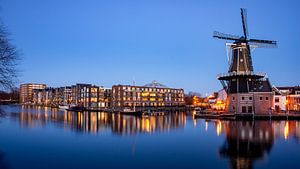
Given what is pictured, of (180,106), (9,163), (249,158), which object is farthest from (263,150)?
(180,106)

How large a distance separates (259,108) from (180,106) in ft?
291

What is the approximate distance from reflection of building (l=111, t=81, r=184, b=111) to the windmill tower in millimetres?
55683

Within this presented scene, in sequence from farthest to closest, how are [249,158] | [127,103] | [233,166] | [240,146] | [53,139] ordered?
[127,103] → [53,139] → [240,146] → [249,158] → [233,166]

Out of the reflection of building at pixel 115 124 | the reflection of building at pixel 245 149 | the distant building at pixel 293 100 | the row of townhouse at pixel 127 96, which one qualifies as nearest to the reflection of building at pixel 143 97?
the row of townhouse at pixel 127 96

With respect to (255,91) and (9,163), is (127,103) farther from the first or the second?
(9,163)

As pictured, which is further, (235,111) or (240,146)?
(235,111)

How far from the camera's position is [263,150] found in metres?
27.1

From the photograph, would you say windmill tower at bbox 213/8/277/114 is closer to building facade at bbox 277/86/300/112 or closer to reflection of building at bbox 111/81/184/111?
building facade at bbox 277/86/300/112

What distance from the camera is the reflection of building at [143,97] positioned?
420 ft

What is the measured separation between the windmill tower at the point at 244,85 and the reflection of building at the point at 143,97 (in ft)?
183

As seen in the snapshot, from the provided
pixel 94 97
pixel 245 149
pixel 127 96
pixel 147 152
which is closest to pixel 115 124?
pixel 147 152

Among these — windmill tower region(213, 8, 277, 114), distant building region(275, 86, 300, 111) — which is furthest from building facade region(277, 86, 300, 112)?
windmill tower region(213, 8, 277, 114)

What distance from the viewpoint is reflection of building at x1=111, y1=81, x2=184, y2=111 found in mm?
127938

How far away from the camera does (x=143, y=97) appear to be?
13738 cm
